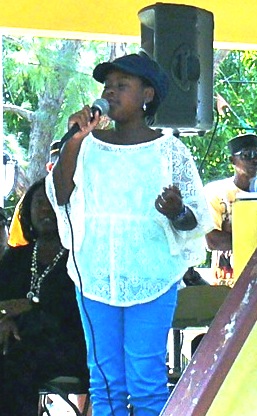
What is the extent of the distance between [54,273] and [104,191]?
100cm

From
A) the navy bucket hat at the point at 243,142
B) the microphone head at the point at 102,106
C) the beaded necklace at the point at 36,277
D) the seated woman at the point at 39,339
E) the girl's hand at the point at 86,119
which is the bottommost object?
the seated woman at the point at 39,339

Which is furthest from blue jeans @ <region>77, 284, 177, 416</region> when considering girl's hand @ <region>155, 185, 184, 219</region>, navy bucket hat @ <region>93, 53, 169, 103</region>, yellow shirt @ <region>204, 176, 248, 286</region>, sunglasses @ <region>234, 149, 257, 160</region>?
sunglasses @ <region>234, 149, 257, 160</region>

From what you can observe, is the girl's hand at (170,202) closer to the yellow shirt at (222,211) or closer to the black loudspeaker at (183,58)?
the black loudspeaker at (183,58)

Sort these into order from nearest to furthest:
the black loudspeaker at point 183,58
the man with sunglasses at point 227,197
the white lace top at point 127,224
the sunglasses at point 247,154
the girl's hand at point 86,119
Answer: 1. the girl's hand at point 86,119
2. the white lace top at point 127,224
3. the black loudspeaker at point 183,58
4. the man with sunglasses at point 227,197
5. the sunglasses at point 247,154

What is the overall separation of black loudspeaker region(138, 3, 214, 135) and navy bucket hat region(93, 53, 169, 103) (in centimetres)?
132

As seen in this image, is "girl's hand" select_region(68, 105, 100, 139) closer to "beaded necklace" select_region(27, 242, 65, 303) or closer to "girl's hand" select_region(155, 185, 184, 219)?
"girl's hand" select_region(155, 185, 184, 219)

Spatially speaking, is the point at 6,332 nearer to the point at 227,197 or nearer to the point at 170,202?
the point at 170,202

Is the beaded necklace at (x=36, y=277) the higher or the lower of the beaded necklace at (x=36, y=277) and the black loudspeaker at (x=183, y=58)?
the lower

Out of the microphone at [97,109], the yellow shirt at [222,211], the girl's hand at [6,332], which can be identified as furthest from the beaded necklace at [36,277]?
the yellow shirt at [222,211]

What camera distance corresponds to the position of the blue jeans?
7.91 feet

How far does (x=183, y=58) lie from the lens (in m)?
4.08

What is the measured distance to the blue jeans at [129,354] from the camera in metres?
2.41

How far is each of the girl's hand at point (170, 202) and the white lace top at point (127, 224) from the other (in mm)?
79

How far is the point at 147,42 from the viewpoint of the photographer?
4242 millimetres
